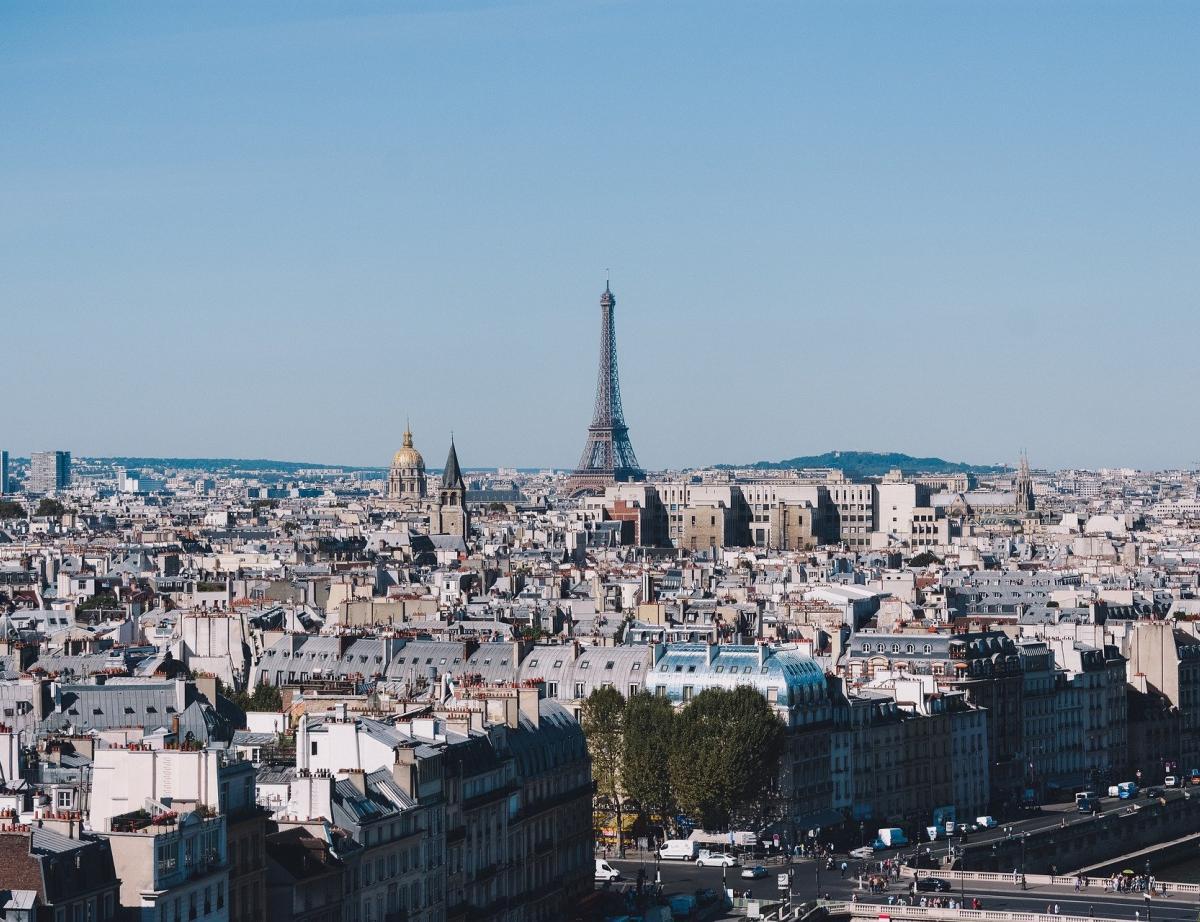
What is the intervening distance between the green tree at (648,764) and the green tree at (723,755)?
22cm

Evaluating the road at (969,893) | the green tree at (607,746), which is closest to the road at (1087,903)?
the road at (969,893)

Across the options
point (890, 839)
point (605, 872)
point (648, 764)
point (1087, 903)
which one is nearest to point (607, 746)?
point (648, 764)

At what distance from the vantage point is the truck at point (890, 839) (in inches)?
2315

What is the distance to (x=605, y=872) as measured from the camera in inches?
2036

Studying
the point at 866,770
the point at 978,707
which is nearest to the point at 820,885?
the point at 866,770

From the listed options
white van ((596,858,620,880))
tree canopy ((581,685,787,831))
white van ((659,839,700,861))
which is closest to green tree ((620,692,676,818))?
tree canopy ((581,685,787,831))

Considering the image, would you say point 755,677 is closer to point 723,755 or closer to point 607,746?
point 607,746

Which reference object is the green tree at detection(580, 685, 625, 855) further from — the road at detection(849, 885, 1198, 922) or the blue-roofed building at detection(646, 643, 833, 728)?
the road at detection(849, 885, 1198, 922)

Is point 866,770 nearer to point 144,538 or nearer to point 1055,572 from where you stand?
point 1055,572

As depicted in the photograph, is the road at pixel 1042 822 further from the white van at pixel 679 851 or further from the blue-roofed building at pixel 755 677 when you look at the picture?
the white van at pixel 679 851

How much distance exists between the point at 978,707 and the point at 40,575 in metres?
63.7

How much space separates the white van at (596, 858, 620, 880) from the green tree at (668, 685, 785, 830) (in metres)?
3.48

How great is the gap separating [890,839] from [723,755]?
17.3ft

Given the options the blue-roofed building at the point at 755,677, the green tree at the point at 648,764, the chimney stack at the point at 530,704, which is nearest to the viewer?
the chimney stack at the point at 530,704
